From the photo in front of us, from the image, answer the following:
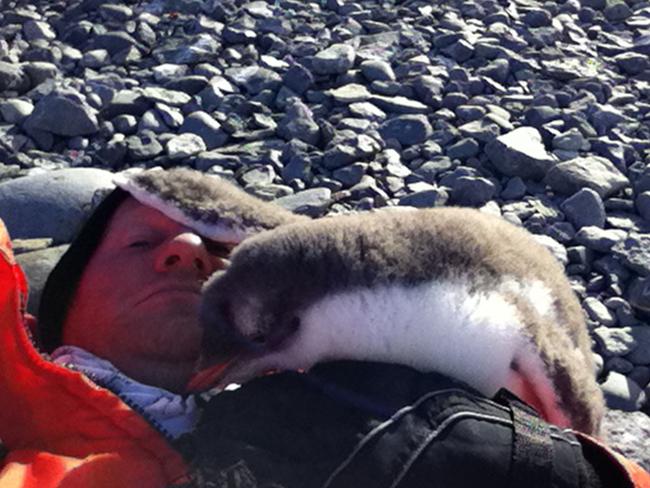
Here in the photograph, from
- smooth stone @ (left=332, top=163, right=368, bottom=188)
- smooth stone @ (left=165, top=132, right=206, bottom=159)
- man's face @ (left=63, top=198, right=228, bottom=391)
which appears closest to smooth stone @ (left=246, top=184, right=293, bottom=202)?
smooth stone @ (left=332, top=163, right=368, bottom=188)

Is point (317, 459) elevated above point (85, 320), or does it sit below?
above

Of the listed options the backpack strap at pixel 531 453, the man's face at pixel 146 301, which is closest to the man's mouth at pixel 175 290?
the man's face at pixel 146 301

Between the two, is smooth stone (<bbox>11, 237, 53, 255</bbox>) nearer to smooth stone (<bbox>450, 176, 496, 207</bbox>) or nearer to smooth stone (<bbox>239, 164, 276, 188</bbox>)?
smooth stone (<bbox>239, 164, 276, 188</bbox>)

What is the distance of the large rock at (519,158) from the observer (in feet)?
14.2

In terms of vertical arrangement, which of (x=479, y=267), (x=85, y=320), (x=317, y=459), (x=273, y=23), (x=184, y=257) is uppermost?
(x=479, y=267)

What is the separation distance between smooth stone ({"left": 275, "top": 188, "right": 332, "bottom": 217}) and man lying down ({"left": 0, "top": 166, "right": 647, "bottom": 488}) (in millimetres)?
1821

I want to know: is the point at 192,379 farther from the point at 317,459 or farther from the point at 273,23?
A: the point at 273,23

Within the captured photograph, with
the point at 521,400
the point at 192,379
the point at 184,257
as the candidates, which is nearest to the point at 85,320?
the point at 184,257

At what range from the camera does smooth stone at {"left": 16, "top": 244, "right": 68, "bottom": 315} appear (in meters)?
2.96

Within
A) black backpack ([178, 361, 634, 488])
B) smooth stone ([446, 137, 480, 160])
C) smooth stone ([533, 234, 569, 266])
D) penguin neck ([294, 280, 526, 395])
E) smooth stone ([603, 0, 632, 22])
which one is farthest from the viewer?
smooth stone ([603, 0, 632, 22])

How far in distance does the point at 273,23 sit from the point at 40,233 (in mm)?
2228

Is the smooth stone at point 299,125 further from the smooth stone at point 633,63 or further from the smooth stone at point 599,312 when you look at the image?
the smooth stone at point 633,63

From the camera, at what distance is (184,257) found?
231 centimetres

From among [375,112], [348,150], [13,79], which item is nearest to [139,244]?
[348,150]
